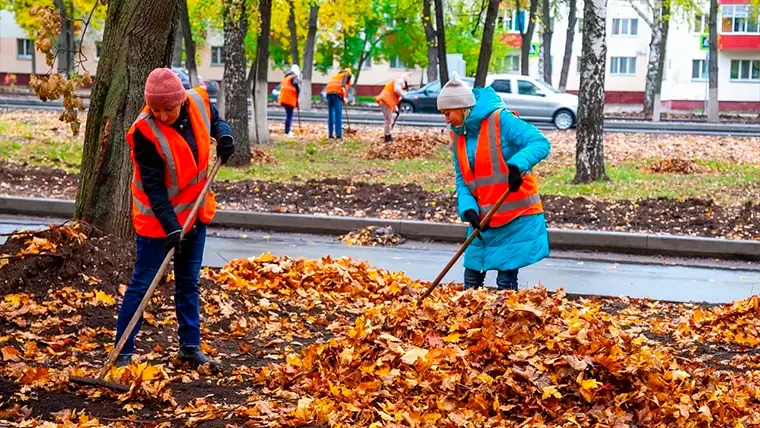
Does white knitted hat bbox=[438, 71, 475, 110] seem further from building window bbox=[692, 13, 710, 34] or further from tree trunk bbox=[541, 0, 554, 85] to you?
building window bbox=[692, 13, 710, 34]

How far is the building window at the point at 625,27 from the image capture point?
215 ft

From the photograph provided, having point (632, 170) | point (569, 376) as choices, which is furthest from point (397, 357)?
point (632, 170)

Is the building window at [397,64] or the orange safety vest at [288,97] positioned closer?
the orange safety vest at [288,97]

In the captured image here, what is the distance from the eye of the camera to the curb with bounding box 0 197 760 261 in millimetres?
12688

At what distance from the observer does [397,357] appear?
5625 mm

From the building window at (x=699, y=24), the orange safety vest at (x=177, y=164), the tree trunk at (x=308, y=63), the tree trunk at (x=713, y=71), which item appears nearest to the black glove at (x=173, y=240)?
the orange safety vest at (x=177, y=164)

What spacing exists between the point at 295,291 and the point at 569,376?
3.64 m

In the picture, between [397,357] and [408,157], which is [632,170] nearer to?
[408,157]

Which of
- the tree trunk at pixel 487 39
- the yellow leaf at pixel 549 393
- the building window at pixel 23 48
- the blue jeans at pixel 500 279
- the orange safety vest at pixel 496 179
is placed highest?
the building window at pixel 23 48

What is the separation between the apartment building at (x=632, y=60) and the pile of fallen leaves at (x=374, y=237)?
46.0 m

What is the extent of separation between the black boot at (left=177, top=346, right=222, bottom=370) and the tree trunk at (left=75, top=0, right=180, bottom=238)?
182 cm

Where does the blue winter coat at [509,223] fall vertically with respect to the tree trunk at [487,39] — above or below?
below

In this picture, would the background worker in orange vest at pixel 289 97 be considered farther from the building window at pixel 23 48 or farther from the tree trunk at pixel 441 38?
the building window at pixel 23 48

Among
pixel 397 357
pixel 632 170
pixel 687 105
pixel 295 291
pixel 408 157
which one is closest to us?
pixel 397 357
